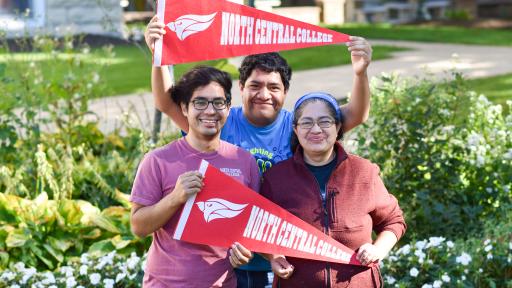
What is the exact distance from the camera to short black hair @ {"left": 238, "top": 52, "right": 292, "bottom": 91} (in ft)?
11.2

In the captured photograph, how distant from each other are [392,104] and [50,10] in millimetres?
14486

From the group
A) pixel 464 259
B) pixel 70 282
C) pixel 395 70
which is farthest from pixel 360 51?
pixel 395 70

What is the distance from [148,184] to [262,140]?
59 cm

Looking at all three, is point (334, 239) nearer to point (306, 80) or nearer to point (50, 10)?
point (306, 80)

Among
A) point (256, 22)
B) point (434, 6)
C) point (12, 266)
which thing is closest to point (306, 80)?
point (12, 266)

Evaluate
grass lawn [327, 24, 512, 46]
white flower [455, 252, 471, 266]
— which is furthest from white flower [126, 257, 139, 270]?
grass lawn [327, 24, 512, 46]

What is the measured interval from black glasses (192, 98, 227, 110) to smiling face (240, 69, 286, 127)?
301 millimetres

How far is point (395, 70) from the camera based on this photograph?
38.2 feet

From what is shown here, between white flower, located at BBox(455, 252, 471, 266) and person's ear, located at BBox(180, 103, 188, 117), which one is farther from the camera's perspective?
white flower, located at BBox(455, 252, 471, 266)

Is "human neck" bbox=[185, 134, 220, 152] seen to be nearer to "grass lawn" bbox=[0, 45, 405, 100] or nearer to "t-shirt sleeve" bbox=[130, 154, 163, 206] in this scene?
"t-shirt sleeve" bbox=[130, 154, 163, 206]

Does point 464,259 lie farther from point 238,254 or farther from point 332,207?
point 238,254

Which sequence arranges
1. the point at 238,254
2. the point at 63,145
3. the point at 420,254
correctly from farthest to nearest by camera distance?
1. the point at 63,145
2. the point at 420,254
3. the point at 238,254

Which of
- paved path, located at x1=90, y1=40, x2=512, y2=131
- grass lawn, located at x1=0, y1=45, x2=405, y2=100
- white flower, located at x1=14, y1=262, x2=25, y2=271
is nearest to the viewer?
white flower, located at x1=14, y1=262, x2=25, y2=271

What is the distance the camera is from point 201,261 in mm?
3070
